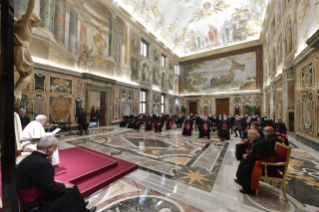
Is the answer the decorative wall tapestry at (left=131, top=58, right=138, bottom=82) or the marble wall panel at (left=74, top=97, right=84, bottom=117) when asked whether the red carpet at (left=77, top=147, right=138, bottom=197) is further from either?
the decorative wall tapestry at (left=131, top=58, right=138, bottom=82)

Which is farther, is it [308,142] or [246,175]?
[308,142]

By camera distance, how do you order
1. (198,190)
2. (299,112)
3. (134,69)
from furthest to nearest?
(134,69)
(299,112)
(198,190)

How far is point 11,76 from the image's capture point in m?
0.98

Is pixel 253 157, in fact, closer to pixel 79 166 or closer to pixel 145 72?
pixel 79 166

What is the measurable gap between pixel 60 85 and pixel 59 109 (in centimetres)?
154

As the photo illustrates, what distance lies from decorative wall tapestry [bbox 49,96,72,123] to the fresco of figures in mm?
17305

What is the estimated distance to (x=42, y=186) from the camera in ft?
5.03

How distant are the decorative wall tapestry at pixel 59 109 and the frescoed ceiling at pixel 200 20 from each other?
31.8ft

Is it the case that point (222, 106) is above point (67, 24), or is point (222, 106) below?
below

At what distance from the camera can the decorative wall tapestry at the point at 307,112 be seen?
5309mm

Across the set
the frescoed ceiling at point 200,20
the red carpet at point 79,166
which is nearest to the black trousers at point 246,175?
the red carpet at point 79,166

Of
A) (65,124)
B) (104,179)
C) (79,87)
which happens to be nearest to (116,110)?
(79,87)

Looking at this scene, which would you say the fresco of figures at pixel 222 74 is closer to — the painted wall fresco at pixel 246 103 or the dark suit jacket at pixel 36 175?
the painted wall fresco at pixel 246 103

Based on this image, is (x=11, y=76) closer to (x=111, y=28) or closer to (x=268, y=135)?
(x=268, y=135)
